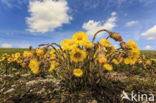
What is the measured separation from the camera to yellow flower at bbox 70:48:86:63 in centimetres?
157

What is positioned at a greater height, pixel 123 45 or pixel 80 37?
pixel 80 37

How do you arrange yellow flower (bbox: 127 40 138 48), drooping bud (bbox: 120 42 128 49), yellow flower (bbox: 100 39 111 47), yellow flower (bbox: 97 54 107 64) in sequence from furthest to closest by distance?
1. yellow flower (bbox: 100 39 111 47)
2. yellow flower (bbox: 127 40 138 48)
3. drooping bud (bbox: 120 42 128 49)
4. yellow flower (bbox: 97 54 107 64)

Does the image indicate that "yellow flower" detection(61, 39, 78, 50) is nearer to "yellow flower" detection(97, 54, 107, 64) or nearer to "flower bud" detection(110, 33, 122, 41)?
"yellow flower" detection(97, 54, 107, 64)

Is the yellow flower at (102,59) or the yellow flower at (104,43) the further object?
the yellow flower at (104,43)

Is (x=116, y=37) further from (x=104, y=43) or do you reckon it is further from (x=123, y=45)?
(x=104, y=43)

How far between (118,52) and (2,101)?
1980mm

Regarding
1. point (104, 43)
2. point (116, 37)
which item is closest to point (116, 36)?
point (116, 37)

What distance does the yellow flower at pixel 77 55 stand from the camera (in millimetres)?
1573

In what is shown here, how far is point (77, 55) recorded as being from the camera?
1614 millimetres

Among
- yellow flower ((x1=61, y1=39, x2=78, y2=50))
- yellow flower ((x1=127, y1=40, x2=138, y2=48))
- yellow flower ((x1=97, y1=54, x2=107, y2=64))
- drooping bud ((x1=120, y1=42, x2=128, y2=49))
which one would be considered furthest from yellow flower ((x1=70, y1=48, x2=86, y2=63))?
yellow flower ((x1=127, y1=40, x2=138, y2=48))

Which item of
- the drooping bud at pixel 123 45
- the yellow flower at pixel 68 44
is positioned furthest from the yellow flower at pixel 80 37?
the drooping bud at pixel 123 45

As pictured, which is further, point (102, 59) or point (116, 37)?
point (116, 37)

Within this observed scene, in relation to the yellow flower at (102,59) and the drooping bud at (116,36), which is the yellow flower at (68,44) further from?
the drooping bud at (116,36)

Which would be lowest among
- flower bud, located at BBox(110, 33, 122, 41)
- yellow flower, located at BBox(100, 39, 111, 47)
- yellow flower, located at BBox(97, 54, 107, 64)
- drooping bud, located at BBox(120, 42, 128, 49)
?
yellow flower, located at BBox(97, 54, 107, 64)
